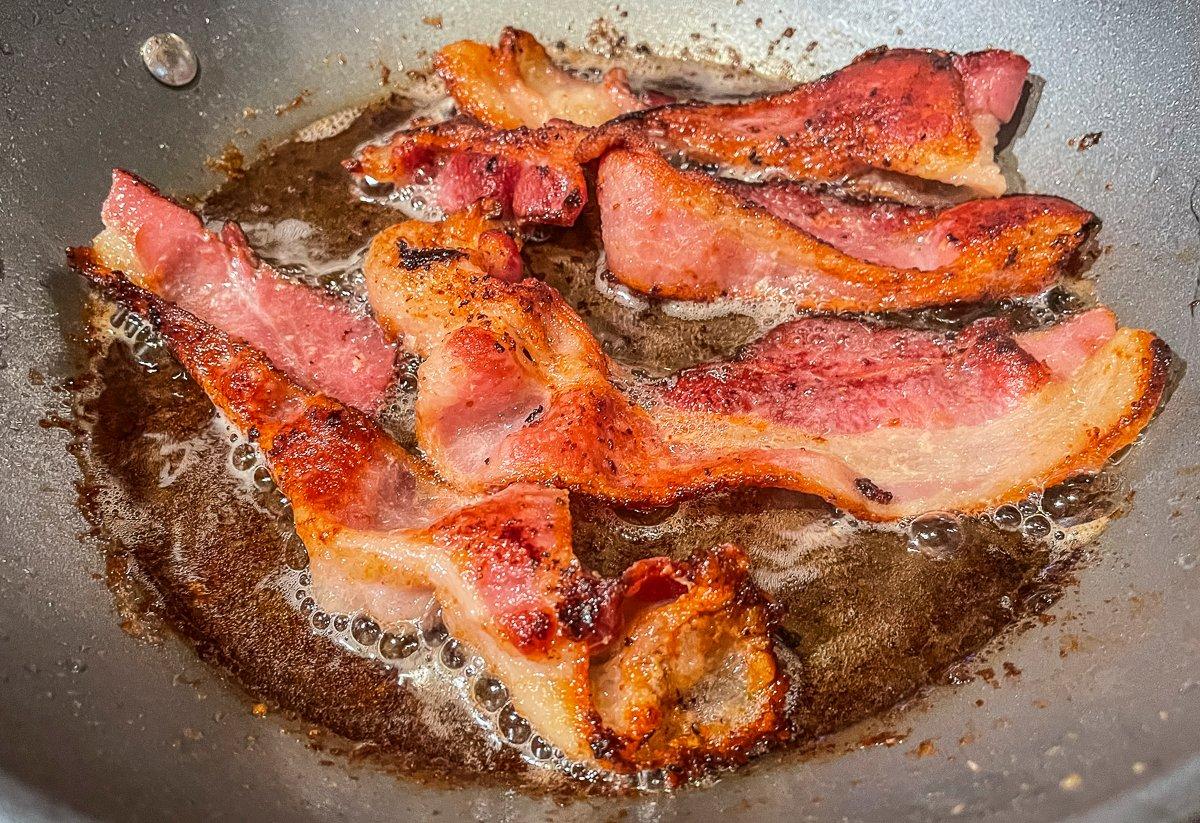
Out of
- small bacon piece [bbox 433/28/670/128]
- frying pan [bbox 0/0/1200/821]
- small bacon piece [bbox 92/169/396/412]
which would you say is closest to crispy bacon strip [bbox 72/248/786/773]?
frying pan [bbox 0/0/1200/821]

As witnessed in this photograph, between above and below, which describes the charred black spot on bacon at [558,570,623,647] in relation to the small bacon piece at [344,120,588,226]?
below

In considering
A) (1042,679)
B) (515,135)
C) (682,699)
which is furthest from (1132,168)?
(682,699)

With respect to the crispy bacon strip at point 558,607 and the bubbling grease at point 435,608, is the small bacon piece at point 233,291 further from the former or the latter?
the crispy bacon strip at point 558,607

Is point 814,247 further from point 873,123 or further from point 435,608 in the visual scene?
point 435,608

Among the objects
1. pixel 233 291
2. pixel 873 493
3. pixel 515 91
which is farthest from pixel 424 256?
pixel 873 493

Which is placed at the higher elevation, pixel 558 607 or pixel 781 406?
pixel 781 406

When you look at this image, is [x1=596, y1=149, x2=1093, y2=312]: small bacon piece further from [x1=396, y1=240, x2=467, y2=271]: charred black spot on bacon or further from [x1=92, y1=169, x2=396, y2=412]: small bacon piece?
[x1=92, y1=169, x2=396, y2=412]: small bacon piece
